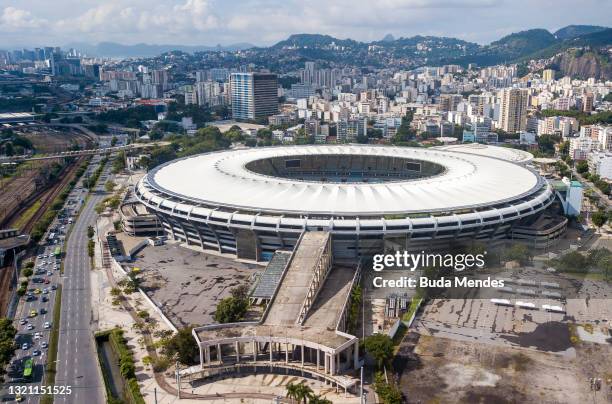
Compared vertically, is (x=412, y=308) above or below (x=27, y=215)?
above

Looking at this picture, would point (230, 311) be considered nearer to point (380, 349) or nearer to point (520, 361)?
point (380, 349)

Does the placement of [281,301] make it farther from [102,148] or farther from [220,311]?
[102,148]

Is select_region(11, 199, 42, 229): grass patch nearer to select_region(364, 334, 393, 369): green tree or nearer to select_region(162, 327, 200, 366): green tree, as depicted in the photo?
select_region(162, 327, 200, 366): green tree

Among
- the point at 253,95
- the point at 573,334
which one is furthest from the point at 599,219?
the point at 253,95

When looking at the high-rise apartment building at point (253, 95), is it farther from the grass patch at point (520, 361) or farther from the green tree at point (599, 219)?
the grass patch at point (520, 361)

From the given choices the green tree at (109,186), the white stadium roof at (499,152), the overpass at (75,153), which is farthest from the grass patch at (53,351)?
the overpass at (75,153)
